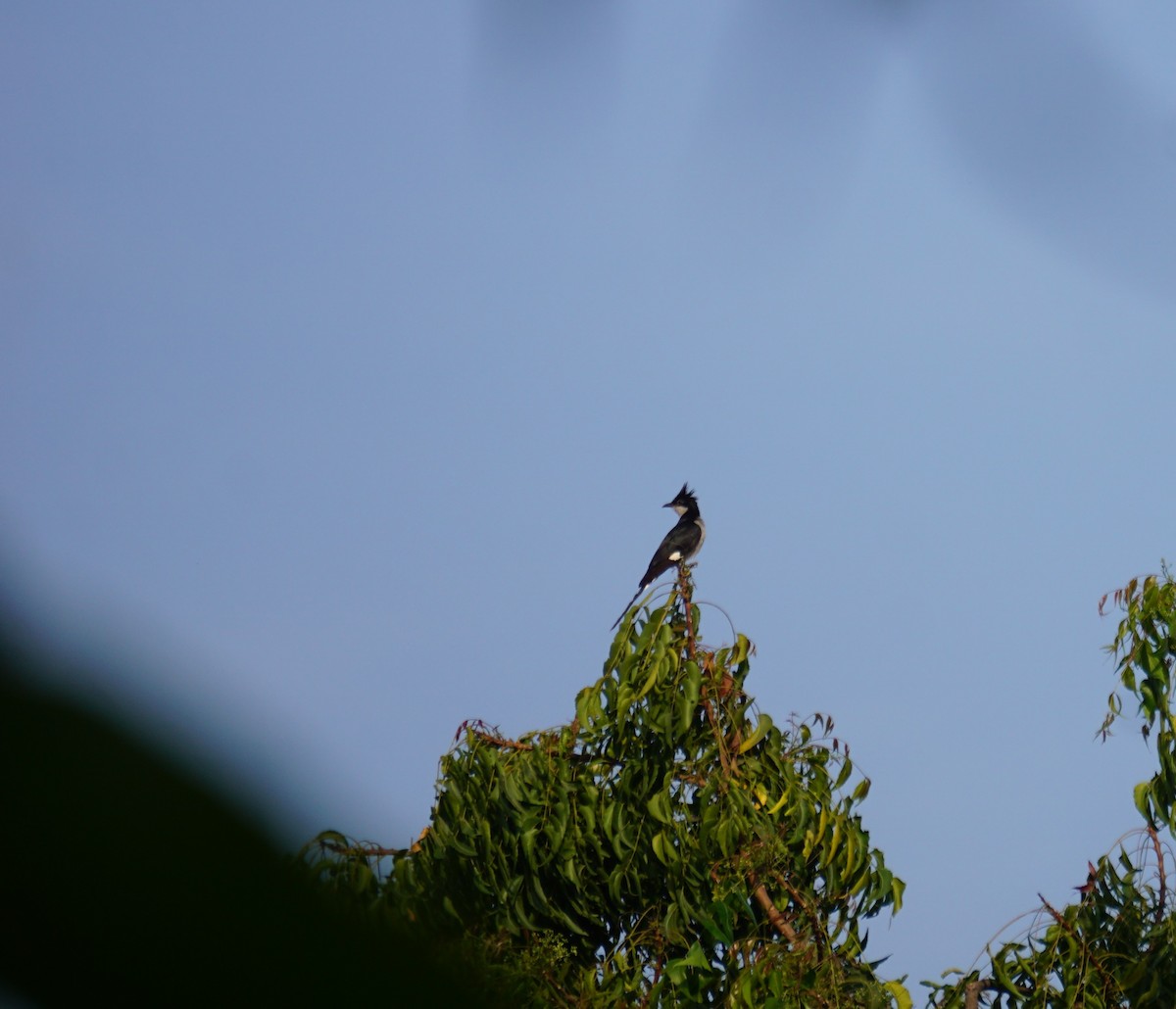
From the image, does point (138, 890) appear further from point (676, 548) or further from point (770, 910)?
point (676, 548)

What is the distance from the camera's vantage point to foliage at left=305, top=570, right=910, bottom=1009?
6.02 metres

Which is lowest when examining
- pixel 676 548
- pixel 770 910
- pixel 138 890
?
pixel 138 890

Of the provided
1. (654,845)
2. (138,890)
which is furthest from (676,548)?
(138,890)

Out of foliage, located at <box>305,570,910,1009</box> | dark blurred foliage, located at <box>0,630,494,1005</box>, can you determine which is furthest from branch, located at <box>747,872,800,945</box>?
dark blurred foliage, located at <box>0,630,494,1005</box>

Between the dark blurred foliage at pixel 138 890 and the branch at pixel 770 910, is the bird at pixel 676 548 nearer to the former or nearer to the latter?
the branch at pixel 770 910

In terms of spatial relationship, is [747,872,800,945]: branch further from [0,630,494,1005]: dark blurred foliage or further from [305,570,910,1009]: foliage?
[0,630,494,1005]: dark blurred foliage

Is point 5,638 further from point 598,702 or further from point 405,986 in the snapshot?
point 598,702

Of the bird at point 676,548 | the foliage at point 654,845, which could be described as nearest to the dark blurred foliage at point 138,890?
the foliage at point 654,845

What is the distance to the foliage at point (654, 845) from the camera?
602 centimetres

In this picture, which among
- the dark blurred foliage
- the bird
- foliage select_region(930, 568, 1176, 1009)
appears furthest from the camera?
the bird

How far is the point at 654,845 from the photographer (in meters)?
6.21

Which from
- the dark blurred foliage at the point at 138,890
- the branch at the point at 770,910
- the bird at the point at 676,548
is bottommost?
the dark blurred foliage at the point at 138,890

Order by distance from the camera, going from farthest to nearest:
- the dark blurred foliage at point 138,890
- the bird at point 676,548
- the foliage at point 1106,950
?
the bird at point 676,548
the foliage at point 1106,950
the dark blurred foliage at point 138,890

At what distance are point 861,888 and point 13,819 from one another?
6466 millimetres
